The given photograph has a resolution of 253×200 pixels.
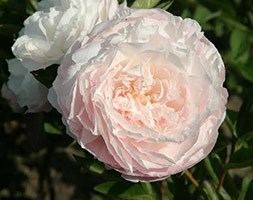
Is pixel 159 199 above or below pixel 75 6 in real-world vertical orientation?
below

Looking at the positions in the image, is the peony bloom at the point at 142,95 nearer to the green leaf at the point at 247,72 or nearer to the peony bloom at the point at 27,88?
the peony bloom at the point at 27,88

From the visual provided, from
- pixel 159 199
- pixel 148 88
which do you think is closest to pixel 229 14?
pixel 159 199

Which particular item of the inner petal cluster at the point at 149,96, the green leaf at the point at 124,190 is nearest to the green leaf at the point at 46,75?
the inner petal cluster at the point at 149,96

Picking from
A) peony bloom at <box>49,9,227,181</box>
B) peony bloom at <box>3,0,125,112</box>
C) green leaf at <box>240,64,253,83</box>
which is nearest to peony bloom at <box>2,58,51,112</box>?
peony bloom at <box>3,0,125,112</box>

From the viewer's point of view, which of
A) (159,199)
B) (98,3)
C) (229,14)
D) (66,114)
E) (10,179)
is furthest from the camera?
(10,179)

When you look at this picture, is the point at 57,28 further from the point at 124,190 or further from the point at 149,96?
the point at 124,190

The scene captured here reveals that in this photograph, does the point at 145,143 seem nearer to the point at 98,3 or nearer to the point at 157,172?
the point at 157,172
